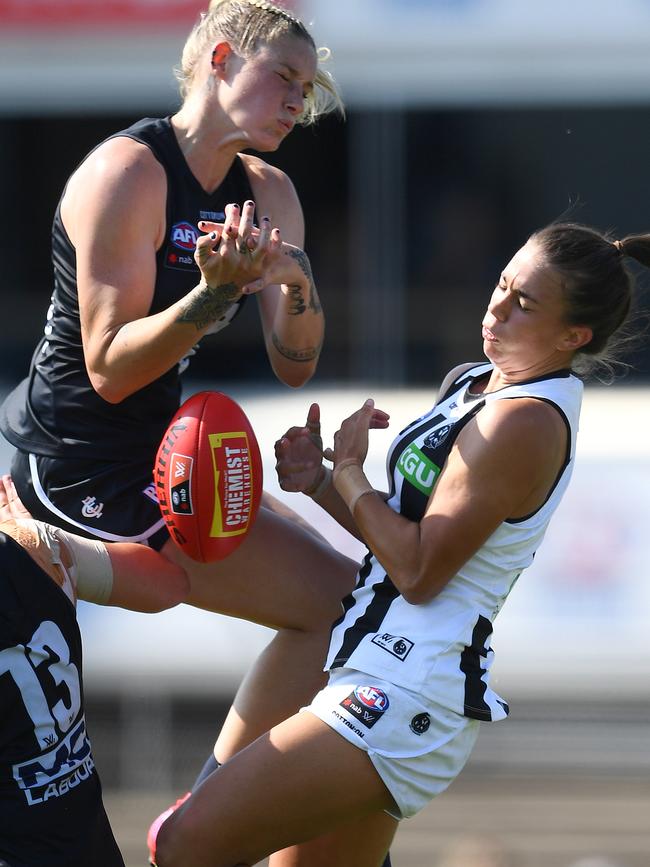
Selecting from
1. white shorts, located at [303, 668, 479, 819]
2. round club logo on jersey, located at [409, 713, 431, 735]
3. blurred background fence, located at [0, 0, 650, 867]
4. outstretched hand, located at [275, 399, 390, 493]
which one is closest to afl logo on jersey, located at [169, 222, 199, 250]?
outstretched hand, located at [275, 399, 390, 493]

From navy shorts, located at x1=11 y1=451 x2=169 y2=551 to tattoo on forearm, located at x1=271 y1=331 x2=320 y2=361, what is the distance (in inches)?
16.0

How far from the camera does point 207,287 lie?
235 centimetres

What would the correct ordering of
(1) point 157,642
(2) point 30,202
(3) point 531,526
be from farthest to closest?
(2) point 30,202 → (1) point 157,642 → (3) point 531,526

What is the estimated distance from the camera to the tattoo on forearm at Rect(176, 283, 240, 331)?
236cm

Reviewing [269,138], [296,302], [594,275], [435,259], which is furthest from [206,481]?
[435,259]

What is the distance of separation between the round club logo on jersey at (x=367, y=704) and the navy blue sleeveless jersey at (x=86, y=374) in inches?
27.9

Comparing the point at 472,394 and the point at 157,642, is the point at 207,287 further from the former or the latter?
the point at 157,642

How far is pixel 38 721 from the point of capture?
2.19 m

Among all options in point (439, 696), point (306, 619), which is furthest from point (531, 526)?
point (306, 619)

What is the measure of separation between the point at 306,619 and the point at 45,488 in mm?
600

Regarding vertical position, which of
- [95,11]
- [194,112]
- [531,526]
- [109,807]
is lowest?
[109,807]

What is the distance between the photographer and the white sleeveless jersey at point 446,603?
2.42 metres

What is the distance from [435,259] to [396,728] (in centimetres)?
Result: 371

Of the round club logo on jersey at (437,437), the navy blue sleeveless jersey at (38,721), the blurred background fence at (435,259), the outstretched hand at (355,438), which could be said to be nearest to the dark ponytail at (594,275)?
the round club logo on jersey at (437,437)
